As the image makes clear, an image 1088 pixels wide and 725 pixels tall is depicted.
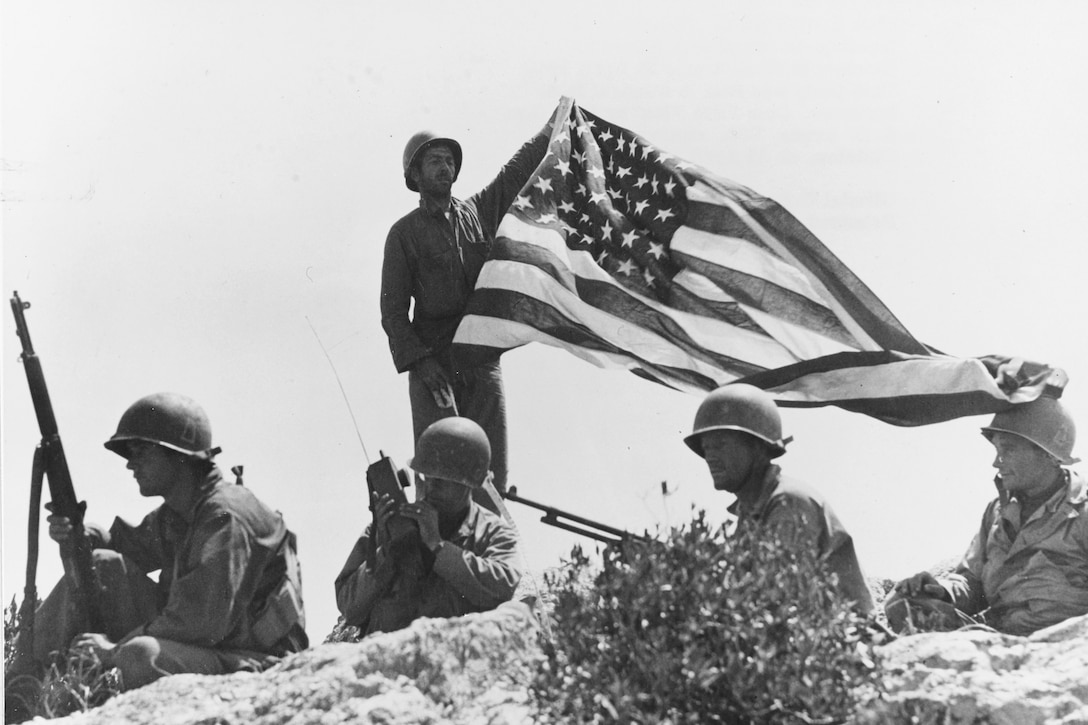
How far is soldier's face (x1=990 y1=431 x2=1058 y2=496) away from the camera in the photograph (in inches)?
428

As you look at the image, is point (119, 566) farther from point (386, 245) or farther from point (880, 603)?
point (880, 603)

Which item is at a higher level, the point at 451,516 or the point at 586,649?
the point at 451,516

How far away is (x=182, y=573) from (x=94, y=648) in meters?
0.65

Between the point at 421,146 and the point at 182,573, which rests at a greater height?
the point at 421,146

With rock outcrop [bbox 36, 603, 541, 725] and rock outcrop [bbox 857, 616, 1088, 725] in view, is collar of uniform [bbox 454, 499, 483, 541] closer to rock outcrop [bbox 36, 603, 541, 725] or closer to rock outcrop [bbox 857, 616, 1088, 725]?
rock outcrop [bbox 36, 603, 541, 725]

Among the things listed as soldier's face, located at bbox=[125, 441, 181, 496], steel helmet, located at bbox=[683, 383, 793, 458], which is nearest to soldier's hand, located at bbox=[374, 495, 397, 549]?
soldier's face, located at bbox=[125, 441, 181, 496]

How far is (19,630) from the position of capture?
1127 centimetres

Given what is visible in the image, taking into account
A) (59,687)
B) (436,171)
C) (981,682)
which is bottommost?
(981,682)

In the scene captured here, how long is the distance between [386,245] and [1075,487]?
500 centimetres

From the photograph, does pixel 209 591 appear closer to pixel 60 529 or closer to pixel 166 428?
pixel 166 428

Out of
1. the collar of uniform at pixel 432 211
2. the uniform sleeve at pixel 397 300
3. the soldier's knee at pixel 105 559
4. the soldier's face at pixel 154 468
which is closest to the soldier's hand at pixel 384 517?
the soldier's face at pixel 154 468

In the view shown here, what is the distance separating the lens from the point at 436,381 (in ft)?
40.8

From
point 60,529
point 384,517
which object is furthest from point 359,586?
point 60,529

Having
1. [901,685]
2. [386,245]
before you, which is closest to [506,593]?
[901,685]
